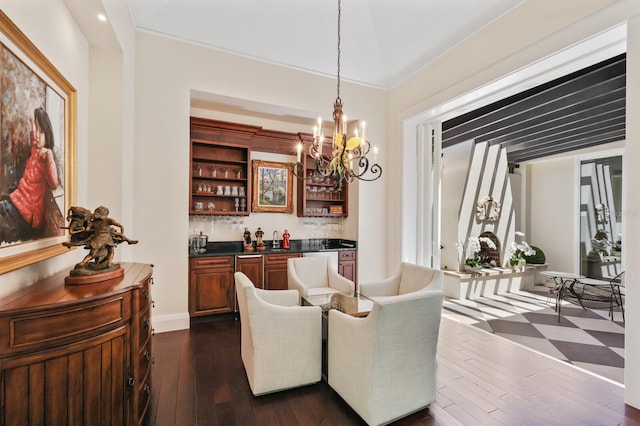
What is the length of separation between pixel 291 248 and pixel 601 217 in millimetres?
7595

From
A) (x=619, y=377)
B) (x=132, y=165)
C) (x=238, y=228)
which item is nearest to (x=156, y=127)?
(x=132, y=165)

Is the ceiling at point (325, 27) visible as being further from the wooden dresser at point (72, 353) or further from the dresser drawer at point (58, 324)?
the dresser drawer at point (58, 324)

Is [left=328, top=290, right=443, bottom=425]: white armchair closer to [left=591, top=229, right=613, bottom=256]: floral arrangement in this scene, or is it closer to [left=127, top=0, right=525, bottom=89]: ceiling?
[left=127, top=0, right=525, bottom=89]: ceiling

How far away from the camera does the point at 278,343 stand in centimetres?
235

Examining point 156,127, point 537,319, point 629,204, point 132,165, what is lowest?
point 537,319

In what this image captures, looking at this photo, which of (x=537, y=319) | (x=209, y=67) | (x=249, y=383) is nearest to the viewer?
(x=249, y=383)

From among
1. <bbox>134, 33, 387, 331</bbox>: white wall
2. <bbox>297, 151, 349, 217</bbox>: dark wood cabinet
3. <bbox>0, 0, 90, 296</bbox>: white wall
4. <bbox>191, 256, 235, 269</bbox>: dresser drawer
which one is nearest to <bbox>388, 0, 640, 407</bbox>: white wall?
<bbox>297, 151, 349, 217</bbox>: dark wood cabinet

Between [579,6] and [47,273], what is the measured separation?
4794 mm

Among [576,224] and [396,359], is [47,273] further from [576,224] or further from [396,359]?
[576,224]

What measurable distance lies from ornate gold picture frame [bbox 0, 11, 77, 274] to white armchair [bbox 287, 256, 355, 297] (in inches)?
91.6

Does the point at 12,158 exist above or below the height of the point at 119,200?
above

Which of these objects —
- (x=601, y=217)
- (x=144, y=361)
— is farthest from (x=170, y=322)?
(x=601, y=217)

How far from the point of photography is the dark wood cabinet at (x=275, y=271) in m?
4.42

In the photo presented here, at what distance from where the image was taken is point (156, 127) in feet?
12.1
